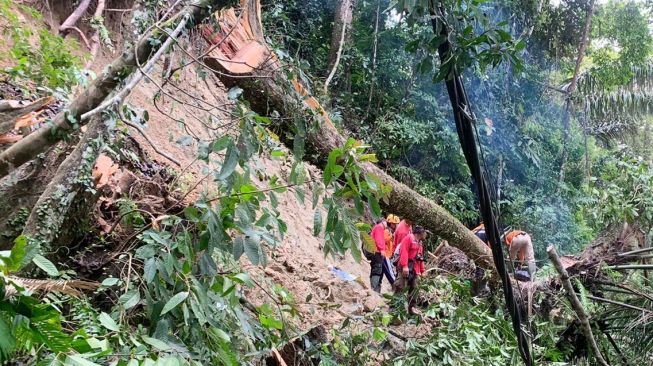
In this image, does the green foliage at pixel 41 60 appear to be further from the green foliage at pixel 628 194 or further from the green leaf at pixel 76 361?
the green foliage at pixel 628 194

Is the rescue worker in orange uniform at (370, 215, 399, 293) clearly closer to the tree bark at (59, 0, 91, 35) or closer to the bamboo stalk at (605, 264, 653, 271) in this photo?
the bamboo stalk at (605, 264, 653, 271)

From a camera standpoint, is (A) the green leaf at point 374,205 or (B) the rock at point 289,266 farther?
(B) the rock at point 289,266

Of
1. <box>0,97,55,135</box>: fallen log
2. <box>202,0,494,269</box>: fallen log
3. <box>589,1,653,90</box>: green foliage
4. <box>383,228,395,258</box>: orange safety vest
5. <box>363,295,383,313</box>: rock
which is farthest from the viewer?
<box>589,1,653,90</box>: green foliage

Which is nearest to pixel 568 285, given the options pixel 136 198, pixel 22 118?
pixel 136 198

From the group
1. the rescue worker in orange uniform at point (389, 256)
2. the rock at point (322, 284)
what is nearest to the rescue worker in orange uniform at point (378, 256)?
the rescue worker in orange uniform at point (389, 256)

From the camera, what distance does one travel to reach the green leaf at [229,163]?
6.88ft

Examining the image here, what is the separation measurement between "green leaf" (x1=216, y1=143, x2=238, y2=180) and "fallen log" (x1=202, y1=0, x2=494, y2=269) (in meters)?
0.67

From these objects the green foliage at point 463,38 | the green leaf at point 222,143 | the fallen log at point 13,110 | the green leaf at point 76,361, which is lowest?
the green leaf at point 76,361

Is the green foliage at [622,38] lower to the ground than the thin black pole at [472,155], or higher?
higher

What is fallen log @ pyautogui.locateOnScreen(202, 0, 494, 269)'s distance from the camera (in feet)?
10.1

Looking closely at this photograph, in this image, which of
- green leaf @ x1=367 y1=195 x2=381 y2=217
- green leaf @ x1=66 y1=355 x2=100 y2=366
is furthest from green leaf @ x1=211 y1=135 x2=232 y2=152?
green leaf @ x1=66 y1=355 x2=100 y2=366

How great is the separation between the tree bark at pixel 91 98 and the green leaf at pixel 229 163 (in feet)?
2.35

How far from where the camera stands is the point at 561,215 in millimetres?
13469

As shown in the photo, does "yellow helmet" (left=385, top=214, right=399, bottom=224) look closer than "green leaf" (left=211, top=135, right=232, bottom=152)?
No
